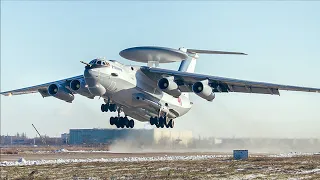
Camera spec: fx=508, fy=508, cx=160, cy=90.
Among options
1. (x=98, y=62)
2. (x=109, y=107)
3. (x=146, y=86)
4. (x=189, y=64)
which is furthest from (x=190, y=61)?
(x=98, y=62)

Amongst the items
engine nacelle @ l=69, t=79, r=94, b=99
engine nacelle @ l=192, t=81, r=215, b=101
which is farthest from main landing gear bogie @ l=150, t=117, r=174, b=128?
engine nacelle @ l=69, t=79, r=94, b=99

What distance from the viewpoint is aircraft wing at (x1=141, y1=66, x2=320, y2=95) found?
98.2ft

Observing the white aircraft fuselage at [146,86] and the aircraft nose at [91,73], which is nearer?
the aircraft nose at [91,73]

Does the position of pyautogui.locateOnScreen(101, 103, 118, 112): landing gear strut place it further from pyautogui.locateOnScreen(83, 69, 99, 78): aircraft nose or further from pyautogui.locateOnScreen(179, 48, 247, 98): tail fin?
pyautogui.locateOnScreen(179, 48, 247, 98): tail fin

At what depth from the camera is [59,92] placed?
32375 mm

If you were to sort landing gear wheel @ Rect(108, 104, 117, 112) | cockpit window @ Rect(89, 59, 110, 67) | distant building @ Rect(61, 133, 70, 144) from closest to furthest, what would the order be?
cockpit window @ Rect(89, 59, 110, 67), landing gear wheel @ Rect(108, 104, 117, 112), distant building @ Rect(61, 133, 70, 144)

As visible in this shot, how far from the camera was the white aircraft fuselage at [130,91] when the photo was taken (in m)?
27.9

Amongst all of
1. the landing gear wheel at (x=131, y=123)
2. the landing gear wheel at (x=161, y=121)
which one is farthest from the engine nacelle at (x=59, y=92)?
the landing gear wheel at (x=161, y=121)

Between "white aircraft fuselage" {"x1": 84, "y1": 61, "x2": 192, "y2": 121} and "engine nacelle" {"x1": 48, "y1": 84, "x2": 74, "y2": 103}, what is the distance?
2825mm

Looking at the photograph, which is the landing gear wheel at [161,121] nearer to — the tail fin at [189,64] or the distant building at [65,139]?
the tail fin at [189,64]

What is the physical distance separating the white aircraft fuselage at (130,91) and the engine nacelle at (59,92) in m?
2.83

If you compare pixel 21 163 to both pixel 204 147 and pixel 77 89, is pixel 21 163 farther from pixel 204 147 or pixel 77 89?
pixel 204 147

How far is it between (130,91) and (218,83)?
5.42 metres

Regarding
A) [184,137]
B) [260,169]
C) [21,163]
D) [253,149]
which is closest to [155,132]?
[184,137]
